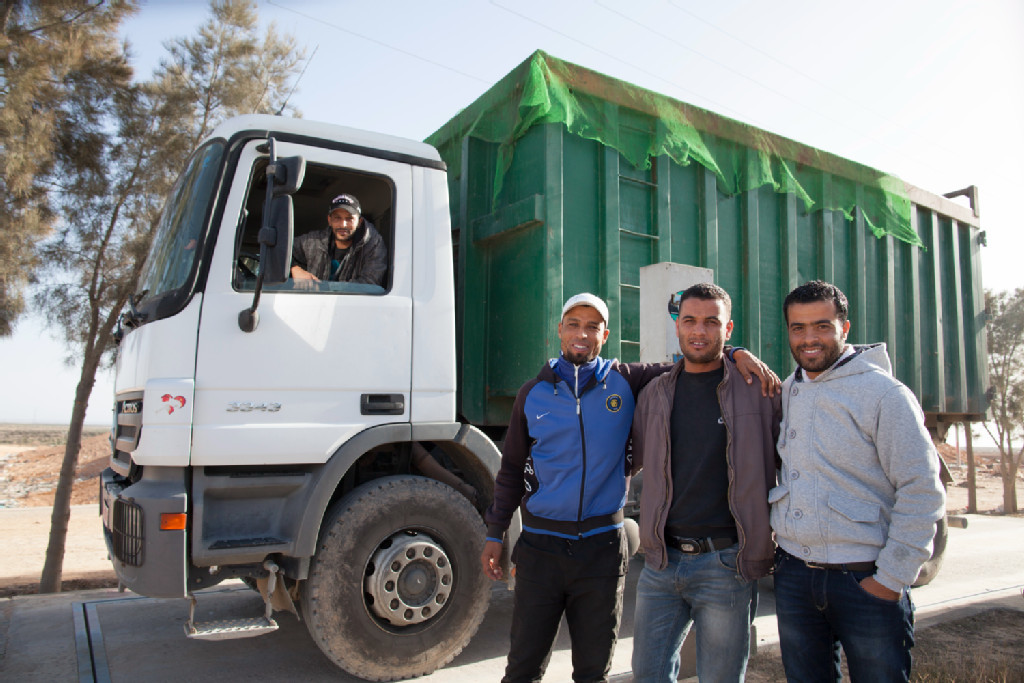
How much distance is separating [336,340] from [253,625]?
143 cm

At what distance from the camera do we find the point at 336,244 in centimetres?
380

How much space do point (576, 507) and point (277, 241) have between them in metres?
1.83

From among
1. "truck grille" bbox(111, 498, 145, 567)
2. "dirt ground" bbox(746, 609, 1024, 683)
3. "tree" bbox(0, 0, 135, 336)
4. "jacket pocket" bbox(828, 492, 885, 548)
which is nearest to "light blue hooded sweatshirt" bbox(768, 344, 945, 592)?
"jacket pocket" bbox(828, 492, 885, 548)

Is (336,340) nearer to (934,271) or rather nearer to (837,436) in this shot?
(837,436)

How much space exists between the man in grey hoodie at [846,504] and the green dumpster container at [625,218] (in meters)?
1.92

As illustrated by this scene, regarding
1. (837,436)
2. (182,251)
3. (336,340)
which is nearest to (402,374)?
(336,340)

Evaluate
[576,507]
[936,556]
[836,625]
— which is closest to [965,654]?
[936,556]

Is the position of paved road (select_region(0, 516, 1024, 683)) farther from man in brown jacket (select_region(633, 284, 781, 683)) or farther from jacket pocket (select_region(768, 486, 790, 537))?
jacket pocket (select_region(768, 486, 790, 537))

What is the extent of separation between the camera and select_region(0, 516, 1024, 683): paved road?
3816mm

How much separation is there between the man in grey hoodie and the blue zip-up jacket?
591 millimetres

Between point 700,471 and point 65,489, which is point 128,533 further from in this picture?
point 65,489

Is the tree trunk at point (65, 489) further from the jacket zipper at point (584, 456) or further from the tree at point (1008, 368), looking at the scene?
the tree at point (1008, 368)

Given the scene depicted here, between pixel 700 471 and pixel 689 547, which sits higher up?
pixel 700 471

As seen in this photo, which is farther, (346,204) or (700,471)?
(346,204)
